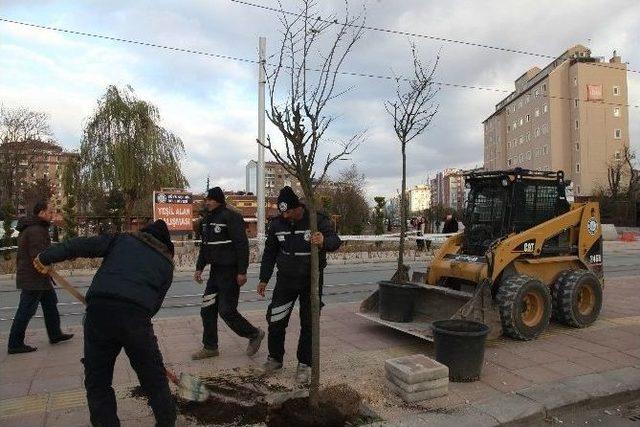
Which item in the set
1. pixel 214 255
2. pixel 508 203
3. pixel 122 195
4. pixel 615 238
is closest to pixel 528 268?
pixel 508 203

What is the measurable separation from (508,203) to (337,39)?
155 inches

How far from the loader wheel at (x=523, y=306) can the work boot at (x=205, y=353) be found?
3.42 meters

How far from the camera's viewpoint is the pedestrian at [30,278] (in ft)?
20.3

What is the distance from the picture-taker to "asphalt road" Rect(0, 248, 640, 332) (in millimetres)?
9062

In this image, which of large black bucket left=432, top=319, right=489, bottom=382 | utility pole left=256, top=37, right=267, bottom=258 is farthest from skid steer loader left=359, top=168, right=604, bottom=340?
utility pole left=256, top=37, right=267, bottom=258

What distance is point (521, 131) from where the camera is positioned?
8088cm

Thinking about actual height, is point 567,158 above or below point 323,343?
above

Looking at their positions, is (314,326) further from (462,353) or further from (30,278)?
(30,278)

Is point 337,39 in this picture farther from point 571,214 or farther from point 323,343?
point 571,214

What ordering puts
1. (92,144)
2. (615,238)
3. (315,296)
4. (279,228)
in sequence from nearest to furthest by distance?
(315,296) → (279,228) → (92,144) → (615,238)

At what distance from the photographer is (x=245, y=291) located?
11555 millimetres

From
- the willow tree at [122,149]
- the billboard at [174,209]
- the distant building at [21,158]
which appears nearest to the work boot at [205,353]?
the billboard at [174,209]

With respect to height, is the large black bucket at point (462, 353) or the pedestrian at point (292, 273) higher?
the pedestrian at point (292, 273)

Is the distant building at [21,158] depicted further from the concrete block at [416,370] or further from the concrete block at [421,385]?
the concrete block at [421,385]
